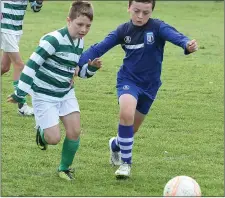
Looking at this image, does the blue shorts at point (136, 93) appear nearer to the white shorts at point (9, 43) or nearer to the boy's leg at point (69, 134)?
the boy's leg at point (69, 134)

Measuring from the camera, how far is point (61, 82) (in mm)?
6523

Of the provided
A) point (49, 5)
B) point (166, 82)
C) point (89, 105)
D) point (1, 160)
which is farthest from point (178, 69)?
point (49, 5)

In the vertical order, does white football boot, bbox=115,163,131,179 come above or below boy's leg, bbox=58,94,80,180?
below

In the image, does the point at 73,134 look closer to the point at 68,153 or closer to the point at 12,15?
the point at 68,153

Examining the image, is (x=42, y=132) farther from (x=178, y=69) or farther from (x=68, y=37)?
(x=178, y=69)

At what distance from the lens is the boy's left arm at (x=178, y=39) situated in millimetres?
6469

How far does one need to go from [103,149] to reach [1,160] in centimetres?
121

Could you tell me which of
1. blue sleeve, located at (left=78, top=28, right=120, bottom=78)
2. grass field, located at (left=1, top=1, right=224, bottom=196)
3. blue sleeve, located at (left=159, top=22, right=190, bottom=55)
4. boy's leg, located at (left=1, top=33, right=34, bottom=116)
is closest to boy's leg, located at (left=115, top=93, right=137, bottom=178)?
grass field, located at (left=1, top=1, right=224, bottom=196)

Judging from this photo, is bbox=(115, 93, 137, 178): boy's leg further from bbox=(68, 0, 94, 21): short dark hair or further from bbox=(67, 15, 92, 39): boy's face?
bbox=(68, 0, 94, 21): short dark hair

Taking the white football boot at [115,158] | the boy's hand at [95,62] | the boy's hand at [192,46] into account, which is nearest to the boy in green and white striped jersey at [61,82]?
the boy's hand at [95,62]

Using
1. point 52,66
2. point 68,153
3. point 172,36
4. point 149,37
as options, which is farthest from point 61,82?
point 172,36

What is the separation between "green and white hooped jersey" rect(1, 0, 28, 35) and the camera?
985cm

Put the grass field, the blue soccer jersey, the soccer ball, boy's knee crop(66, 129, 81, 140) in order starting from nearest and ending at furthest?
the soccer ball < the grass field < boy's knee crop(66, 129, 81, 140) < the blue soccer jersey

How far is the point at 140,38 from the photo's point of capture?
682 centimetres
